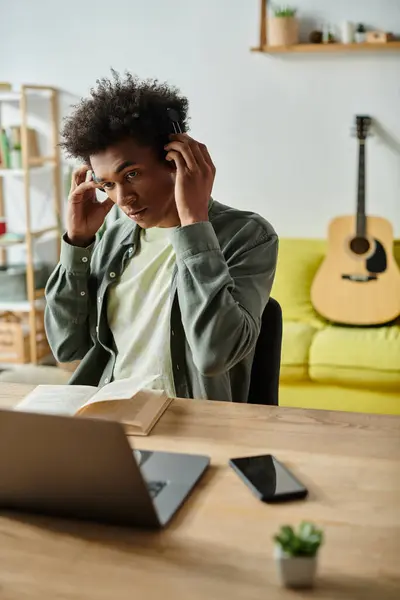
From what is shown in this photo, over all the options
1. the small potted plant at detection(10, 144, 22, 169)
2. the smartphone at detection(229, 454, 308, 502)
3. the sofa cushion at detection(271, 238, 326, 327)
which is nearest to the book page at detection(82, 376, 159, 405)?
the smartphone at detection(229, 454, 308, 502)

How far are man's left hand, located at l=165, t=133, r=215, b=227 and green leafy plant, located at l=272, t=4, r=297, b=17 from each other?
2237mm

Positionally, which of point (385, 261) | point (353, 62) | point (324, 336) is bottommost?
point (324, 336)

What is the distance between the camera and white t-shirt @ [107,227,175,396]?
162cm

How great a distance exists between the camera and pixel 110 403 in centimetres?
125

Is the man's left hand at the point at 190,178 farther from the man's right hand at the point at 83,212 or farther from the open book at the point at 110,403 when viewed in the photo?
the open book at the point at 110,403

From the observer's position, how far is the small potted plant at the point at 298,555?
0.77 meters

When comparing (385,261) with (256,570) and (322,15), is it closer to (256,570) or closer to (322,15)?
(322,15)

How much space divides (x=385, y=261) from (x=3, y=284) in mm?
1859

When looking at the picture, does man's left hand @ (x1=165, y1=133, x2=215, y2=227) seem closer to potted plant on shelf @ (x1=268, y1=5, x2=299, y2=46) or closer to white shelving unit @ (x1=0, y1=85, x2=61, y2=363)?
potted plant on shelf @ (x1=268, y1=5, x2=299, y2=46)

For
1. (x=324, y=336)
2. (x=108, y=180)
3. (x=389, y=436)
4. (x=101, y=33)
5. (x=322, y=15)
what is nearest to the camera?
(x=389, y=436)

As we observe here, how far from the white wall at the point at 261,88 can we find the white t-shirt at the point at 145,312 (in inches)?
84.7

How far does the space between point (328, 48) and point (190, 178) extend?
2282mm

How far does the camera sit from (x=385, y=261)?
339 centimetres

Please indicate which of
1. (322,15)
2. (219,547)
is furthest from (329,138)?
(219,547)
